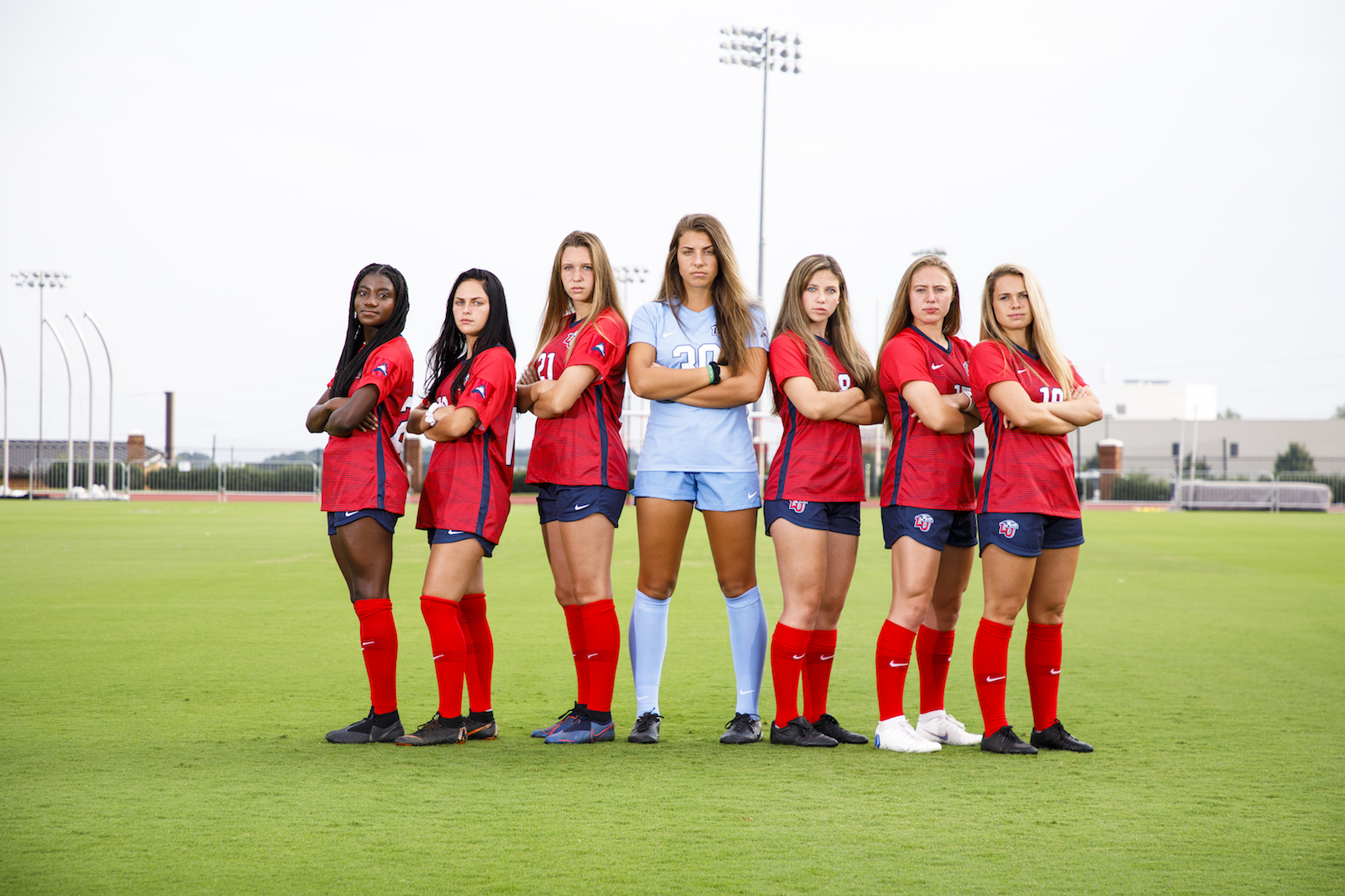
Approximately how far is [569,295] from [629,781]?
2.03 metres

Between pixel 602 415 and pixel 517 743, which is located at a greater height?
pixel 602 415

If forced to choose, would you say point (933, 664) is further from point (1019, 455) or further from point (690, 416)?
point (690, 416)

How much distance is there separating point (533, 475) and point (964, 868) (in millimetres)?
2284

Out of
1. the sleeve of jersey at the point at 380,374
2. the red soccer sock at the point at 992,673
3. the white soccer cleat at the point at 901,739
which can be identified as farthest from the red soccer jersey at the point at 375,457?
the red soccer sock at the point at 992,673

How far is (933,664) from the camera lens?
4.44 m

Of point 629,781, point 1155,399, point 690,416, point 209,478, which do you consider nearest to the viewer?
point 629,781

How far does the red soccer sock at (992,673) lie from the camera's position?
4.14 meters

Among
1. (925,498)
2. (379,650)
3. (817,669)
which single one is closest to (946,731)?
→ (817,669)

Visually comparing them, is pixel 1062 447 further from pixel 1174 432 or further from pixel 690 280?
pixel 1174 432

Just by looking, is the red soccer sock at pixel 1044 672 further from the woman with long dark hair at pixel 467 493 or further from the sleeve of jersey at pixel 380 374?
the sleeve of jersey at pixel 380 374

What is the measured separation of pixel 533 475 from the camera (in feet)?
14.3

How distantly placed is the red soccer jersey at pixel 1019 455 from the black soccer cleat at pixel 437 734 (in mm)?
2214

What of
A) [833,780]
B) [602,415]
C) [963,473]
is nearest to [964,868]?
[833,780]

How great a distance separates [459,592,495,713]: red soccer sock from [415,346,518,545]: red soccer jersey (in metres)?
0.35
